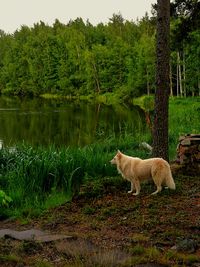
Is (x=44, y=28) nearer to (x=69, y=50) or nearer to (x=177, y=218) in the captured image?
(x=69, y=50)

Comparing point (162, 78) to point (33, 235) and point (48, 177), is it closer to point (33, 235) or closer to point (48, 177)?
point (48, 177)

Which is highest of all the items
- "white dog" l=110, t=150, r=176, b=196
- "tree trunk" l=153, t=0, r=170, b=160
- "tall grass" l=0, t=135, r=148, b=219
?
"tree trunk" l=153, t=0, r=170, b=160

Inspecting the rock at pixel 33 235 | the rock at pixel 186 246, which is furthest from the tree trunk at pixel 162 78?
the rock at pixel 186 246

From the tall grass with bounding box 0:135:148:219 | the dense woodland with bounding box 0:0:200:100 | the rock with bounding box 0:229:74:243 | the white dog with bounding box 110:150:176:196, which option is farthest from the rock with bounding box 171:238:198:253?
the dense woodland with bounding box 0:0:200:100

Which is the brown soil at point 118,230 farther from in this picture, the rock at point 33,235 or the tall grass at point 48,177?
the tall grass at point 48,177

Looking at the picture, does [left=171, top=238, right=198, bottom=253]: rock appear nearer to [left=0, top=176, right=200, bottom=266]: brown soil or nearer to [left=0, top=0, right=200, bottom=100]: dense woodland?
[left=0, top=176, right=200, bottom=266]: brown soil

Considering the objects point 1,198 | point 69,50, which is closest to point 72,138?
point 1,198

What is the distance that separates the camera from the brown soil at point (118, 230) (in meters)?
5.52

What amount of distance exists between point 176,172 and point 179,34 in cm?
1316

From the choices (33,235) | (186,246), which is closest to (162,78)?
(33,235)

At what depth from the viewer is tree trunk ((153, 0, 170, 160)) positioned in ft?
33.6

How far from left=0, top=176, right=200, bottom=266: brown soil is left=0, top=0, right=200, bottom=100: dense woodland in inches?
1325

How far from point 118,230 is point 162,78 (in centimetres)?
421

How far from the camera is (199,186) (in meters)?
9.45
